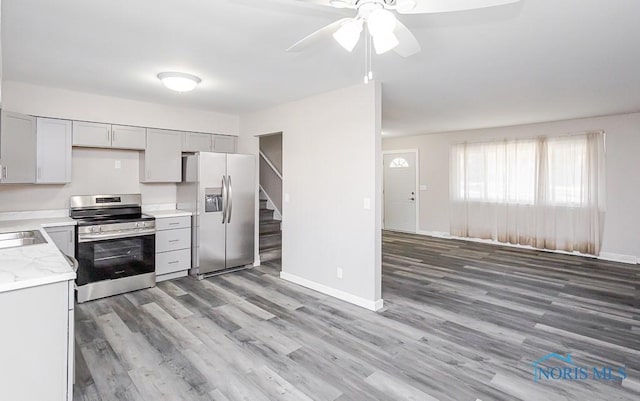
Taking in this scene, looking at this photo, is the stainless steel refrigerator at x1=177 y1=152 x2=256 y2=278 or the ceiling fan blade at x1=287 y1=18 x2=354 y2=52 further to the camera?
the stainless steel refrigerator at x1=177 y1=152 x2=256 y2=278

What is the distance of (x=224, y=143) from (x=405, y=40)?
13.3 feet

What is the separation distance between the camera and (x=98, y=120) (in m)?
4.12

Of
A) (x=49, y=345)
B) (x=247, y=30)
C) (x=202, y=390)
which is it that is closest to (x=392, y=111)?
(x=247, y=30)

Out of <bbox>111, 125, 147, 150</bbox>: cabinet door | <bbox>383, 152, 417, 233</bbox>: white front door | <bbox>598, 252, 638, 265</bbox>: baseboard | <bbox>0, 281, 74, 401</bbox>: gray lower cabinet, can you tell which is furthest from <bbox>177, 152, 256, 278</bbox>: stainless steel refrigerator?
<bbox>598, 252, 638, 265</bbox>: baseboard

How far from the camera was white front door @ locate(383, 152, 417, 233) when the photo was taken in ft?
26.8

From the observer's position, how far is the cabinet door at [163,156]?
4531 mm

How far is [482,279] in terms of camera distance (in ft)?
15.0

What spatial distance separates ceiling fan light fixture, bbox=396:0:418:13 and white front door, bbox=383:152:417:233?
22.6 feet

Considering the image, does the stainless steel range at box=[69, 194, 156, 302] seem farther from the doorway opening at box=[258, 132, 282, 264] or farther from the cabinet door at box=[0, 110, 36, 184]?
the doorway opening at box=[258, 132, 282, 264]

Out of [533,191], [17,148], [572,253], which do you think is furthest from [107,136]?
[572,253]

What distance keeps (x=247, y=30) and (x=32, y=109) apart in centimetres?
305

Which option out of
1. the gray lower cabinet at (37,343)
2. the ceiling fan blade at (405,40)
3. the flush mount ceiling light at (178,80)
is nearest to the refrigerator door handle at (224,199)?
the flush mount ceiling light at (178,80)

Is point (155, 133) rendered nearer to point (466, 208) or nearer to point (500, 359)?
point (500, 359)

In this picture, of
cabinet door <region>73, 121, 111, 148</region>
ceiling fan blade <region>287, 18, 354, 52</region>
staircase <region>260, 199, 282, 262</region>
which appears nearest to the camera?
ceiling fan blade <region>287, 18, 354, 52</region>
